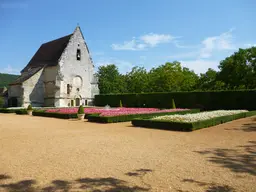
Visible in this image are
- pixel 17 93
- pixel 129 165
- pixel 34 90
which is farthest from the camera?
pixel 34 90

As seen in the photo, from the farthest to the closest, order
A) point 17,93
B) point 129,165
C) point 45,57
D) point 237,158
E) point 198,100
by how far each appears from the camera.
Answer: point 45,57, point 17,93, point 198,100, point 237,158, point 129,165

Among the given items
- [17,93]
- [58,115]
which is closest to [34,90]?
[17,93]

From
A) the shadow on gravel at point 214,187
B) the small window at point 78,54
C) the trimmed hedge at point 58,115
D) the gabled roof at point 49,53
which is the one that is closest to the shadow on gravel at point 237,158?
the shadow on gravel at point 214,187

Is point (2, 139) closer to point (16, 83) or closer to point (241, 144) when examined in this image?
point (241, 144)

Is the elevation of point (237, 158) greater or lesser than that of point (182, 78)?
lesser

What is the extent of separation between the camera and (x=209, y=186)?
4.21m

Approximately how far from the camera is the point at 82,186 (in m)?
4.23

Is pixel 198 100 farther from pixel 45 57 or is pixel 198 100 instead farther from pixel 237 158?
pixel 45 57

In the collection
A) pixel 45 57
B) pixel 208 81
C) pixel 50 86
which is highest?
pixel 45 57

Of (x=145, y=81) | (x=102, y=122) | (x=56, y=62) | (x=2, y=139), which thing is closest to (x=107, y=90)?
(x=145, y=81)

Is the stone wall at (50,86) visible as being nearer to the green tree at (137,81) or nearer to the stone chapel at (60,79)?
the stone chapel at (60,79)

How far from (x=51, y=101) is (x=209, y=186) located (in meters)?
35.7

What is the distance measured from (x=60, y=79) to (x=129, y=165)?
33.0 m

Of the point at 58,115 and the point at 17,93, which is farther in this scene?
the point at 17,93
